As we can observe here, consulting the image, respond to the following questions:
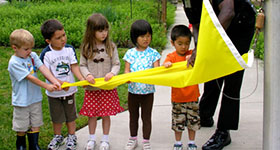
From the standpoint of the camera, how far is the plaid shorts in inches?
142

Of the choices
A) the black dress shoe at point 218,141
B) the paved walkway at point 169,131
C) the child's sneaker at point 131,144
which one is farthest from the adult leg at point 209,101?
the child's sneaker at point 131,144

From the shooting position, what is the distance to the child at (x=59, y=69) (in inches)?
141

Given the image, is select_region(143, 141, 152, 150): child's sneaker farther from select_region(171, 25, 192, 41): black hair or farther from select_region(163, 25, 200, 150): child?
select_region(171, 25, 192, 41): black hair

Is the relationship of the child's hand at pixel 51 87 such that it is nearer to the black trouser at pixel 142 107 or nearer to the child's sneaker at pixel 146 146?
the black trouser at pixel 142 107

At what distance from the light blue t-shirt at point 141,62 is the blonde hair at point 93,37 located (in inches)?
8.8

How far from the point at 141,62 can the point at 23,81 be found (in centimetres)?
116

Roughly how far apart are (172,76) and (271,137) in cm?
95

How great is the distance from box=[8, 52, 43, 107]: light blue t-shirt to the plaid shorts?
138 cm

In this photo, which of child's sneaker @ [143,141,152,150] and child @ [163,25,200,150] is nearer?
child @ [163,25,200,150]

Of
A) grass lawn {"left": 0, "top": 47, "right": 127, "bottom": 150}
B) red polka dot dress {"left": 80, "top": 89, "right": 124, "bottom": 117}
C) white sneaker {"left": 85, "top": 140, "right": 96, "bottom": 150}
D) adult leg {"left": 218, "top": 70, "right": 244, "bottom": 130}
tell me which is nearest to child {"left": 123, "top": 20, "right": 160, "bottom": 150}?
red polka dot dress {"left": 80, "top": 89, "right": 124, "bottom": 117}

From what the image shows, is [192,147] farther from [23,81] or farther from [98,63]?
[23,81]

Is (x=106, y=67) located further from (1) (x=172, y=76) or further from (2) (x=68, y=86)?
(1) (x=172, y=76)

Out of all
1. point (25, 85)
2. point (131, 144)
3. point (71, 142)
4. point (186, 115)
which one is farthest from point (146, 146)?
point (25, 85)

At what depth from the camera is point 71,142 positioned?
150 inches
